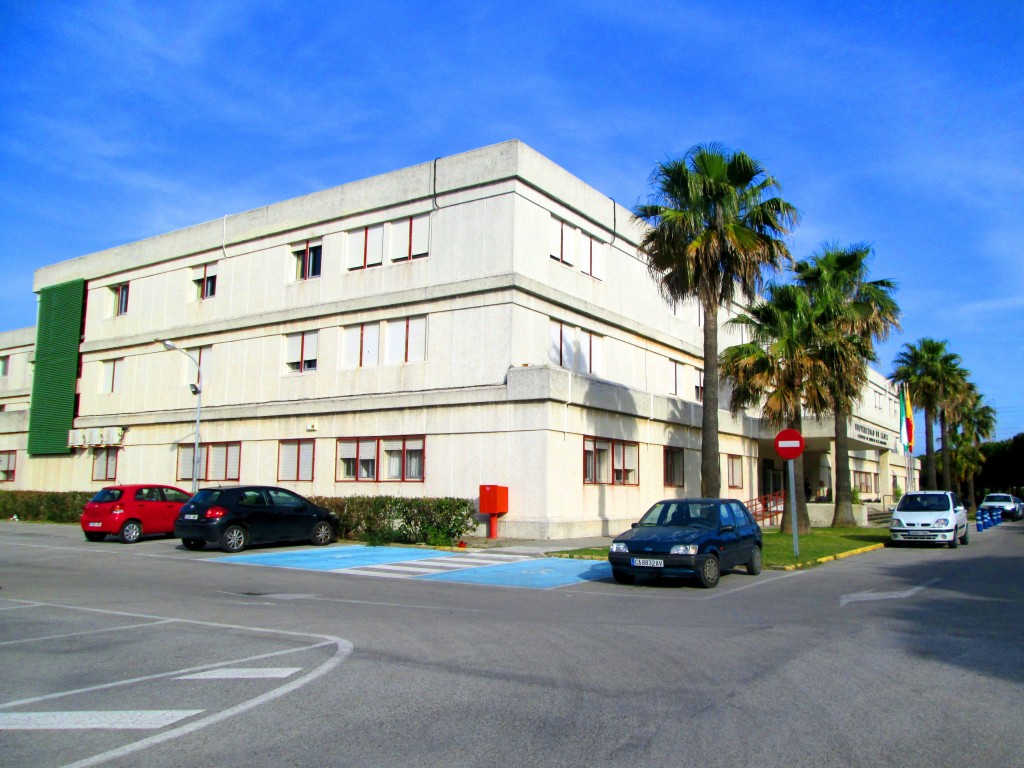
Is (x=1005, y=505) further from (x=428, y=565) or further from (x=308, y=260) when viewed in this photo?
(x=428, y=565)

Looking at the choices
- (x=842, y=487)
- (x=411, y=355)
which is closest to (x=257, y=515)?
(x=411, y=355)

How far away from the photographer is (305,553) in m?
21.5

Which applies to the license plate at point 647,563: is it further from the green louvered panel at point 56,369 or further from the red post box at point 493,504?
the green louvered panel at point 56,369

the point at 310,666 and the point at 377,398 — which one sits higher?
the point at 377,398

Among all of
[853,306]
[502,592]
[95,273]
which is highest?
[95,273]

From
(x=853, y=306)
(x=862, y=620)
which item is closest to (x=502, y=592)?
(x=862, y=620)

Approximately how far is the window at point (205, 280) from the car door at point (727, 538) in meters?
25.4

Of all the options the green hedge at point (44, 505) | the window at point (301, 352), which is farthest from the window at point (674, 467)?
the green hedge at point (44, 505)

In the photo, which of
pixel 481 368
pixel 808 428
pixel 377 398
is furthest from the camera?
pixel 808 428

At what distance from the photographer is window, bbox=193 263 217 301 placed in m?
34.8

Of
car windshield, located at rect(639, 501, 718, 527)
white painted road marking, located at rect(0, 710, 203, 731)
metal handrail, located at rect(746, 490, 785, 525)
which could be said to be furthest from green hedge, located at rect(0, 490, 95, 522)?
white painted road marking, located at rect(0, 710, 203, 731)

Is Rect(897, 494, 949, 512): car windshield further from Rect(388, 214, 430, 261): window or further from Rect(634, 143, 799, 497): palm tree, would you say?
Rect(388, 214, 430, 261): window

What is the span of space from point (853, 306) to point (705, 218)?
39.0ft

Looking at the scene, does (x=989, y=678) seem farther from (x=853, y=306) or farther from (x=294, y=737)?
(x=853, y=306)
